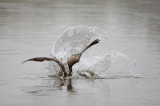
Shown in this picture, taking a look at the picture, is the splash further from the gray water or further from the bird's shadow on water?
the bird's shadow on water

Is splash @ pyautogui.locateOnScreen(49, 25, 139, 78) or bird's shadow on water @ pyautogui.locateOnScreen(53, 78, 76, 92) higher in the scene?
splash @ pyautogui.locateOnScreen(49, 25, 139, 78)

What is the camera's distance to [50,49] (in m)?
21.4

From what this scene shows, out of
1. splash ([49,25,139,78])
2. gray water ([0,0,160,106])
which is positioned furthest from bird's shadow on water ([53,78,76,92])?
splash ([49,25,139,78])

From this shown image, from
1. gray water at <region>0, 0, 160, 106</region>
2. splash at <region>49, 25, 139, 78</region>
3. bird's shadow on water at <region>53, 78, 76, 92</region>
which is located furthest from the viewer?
splash at <region>49, 25, 139, 78</region>

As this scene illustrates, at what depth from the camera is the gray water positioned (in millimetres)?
13758

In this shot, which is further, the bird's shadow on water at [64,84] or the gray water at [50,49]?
the bird's shadow on water at [64,84]

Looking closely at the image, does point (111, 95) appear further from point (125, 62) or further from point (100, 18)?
point (100, 18)

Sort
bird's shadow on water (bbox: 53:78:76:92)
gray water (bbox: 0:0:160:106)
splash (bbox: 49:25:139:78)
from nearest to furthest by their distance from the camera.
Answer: gray water (bbox: 0:0:160:106)
bird's shadow on water (bbox: 53:78:76:92)
splash (bbox: 49:25:139:78)

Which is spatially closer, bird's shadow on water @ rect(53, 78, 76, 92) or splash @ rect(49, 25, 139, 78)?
bird's shadow on water @ rect(53, 78, 76, 92)

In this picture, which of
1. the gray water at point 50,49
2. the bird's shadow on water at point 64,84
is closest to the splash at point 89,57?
the gray water at point 50,49

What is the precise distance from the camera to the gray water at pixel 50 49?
542 inches

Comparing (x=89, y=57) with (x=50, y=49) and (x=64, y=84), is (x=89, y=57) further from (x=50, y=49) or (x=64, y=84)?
(x=50, y=49)

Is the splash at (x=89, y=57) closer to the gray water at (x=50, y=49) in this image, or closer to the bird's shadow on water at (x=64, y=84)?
the gray water at (x=50, y=49)

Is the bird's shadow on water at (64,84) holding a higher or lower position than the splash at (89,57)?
lower
